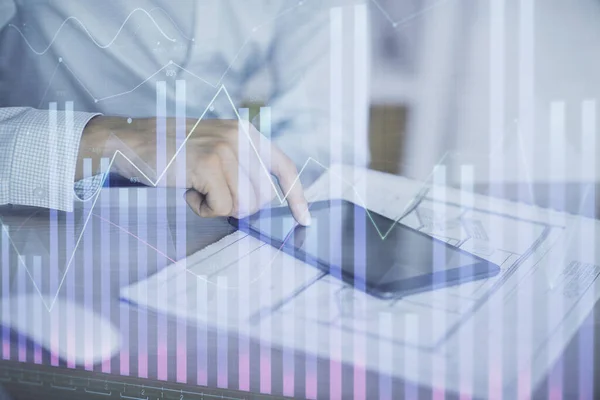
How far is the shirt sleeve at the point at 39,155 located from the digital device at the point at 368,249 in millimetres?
323

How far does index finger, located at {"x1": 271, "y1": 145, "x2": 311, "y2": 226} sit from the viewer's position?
2.60 ft

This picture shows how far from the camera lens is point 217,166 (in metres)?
0.82

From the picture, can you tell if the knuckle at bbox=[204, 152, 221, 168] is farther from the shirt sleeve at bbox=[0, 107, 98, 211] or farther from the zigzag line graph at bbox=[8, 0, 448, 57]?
the shirt sleeve at bbox=[0, 107, 98, 211]

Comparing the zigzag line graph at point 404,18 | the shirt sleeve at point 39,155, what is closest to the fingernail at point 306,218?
the zigzag line graph at point 404,18

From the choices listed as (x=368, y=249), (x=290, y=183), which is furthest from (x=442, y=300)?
(x=290, y=183)

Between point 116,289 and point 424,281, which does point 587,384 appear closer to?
point 424,281

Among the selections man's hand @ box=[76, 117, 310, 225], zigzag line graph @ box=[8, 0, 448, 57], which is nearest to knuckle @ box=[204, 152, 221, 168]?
man's hand @ box=[76, 117, 310, 225]

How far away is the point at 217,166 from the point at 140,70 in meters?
0.19

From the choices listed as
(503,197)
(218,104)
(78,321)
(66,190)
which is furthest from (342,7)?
(78,321)

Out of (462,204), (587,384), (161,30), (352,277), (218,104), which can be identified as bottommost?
(587,384)

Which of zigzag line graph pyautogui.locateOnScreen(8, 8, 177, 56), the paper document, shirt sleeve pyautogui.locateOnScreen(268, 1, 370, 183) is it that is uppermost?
zigzag line graph pyautogui.locateOnScreen(8, 8, 177, 56)

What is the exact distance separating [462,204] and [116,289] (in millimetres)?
527

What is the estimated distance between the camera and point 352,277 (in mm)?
758

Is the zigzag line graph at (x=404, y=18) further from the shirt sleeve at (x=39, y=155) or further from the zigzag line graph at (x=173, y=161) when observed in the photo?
the shirt sleeve at (x=39, y=155)
